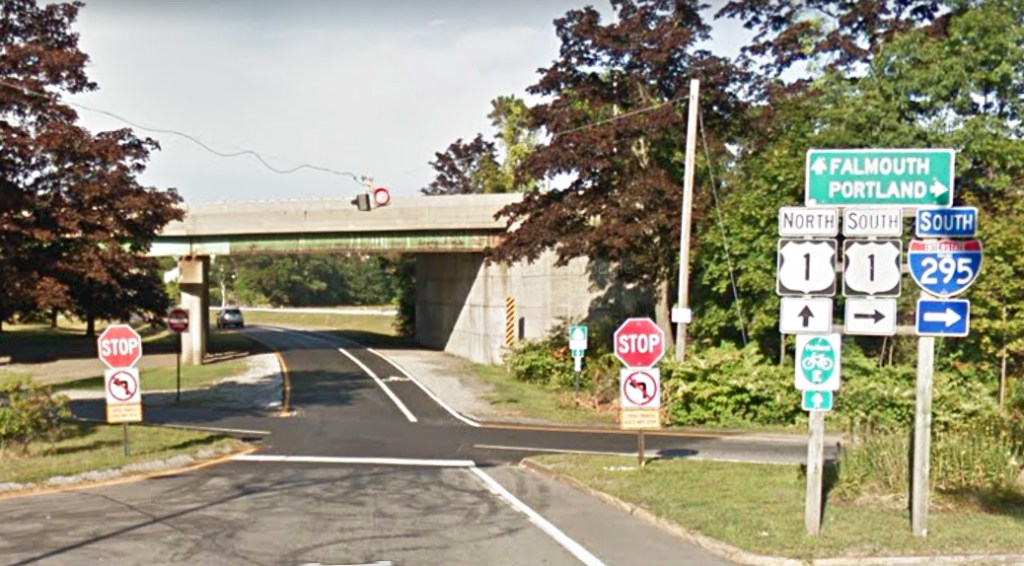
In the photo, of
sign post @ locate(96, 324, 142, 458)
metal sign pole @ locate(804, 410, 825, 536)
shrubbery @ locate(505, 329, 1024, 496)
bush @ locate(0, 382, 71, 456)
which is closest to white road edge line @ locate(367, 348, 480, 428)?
shrubbery @ locate(505, 329, 1024, 496)

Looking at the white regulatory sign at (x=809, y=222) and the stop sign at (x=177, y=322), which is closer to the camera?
the white regulatory sign at (x=809, y=222)

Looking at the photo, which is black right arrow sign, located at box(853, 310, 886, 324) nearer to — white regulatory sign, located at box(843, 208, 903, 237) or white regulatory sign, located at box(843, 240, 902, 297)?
white regulatory sign, located at box(843, 240, 902, 297)

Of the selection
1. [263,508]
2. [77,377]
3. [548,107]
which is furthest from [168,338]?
[263,508]

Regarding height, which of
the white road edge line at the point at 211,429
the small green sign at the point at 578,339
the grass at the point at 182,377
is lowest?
the grass at the point at 182,377

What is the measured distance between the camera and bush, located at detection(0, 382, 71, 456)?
54.3 feet

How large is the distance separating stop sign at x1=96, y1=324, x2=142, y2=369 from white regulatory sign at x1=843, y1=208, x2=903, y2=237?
11132 millimetres

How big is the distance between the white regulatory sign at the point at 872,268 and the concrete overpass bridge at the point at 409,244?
26.4 metres

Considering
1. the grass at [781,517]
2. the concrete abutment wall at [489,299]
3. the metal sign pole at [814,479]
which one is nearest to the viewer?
the grass at [781,517]

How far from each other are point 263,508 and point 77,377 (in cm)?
2861

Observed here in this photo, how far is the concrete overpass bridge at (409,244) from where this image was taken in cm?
3909

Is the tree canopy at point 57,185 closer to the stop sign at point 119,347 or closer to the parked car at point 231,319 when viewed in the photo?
the stop sign at point 119,347

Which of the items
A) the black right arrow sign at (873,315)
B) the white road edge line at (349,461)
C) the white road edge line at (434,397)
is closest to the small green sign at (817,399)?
the black right arrow sign at (873,315)

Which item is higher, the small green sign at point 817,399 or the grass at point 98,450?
the small green sign at point 817,399

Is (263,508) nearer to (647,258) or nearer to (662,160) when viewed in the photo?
(647,258)
